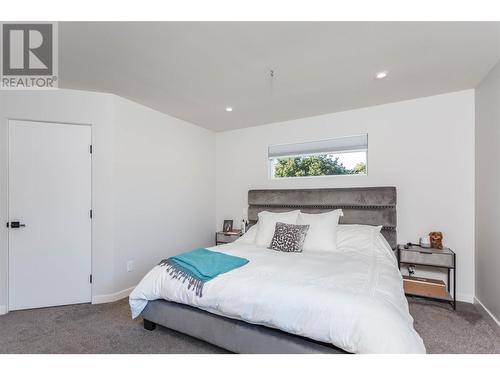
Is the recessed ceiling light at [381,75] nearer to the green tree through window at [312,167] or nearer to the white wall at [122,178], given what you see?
the green tree through window at [312,167]

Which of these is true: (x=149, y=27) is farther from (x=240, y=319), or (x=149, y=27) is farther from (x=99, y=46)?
(x=240, y=319)

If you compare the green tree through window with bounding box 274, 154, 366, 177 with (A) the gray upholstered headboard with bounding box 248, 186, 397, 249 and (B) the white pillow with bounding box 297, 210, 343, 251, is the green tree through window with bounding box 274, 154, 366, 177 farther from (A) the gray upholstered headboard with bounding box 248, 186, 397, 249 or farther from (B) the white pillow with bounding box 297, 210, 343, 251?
(B) the white pillow with bounding box 297, 210, 343, 251

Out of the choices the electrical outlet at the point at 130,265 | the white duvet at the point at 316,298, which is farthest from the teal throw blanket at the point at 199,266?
the electrical outlet at the point at 130,265

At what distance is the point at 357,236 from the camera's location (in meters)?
2.80

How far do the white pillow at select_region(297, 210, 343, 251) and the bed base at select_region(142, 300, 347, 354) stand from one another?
127 centimetres

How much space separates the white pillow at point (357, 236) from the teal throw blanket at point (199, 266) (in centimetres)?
124

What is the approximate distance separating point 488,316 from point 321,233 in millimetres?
1725

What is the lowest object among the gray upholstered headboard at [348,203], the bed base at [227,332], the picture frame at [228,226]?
the bed base at [227,332]

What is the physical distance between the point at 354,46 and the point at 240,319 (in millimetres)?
2268

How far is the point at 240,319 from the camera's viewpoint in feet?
5.74

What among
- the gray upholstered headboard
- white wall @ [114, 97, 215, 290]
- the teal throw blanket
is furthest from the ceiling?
the teal throw blanket

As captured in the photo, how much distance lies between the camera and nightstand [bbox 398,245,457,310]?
2610mm

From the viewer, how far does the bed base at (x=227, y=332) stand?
5.12 feet

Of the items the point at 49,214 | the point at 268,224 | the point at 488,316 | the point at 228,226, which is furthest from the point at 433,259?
the point at 49,214
